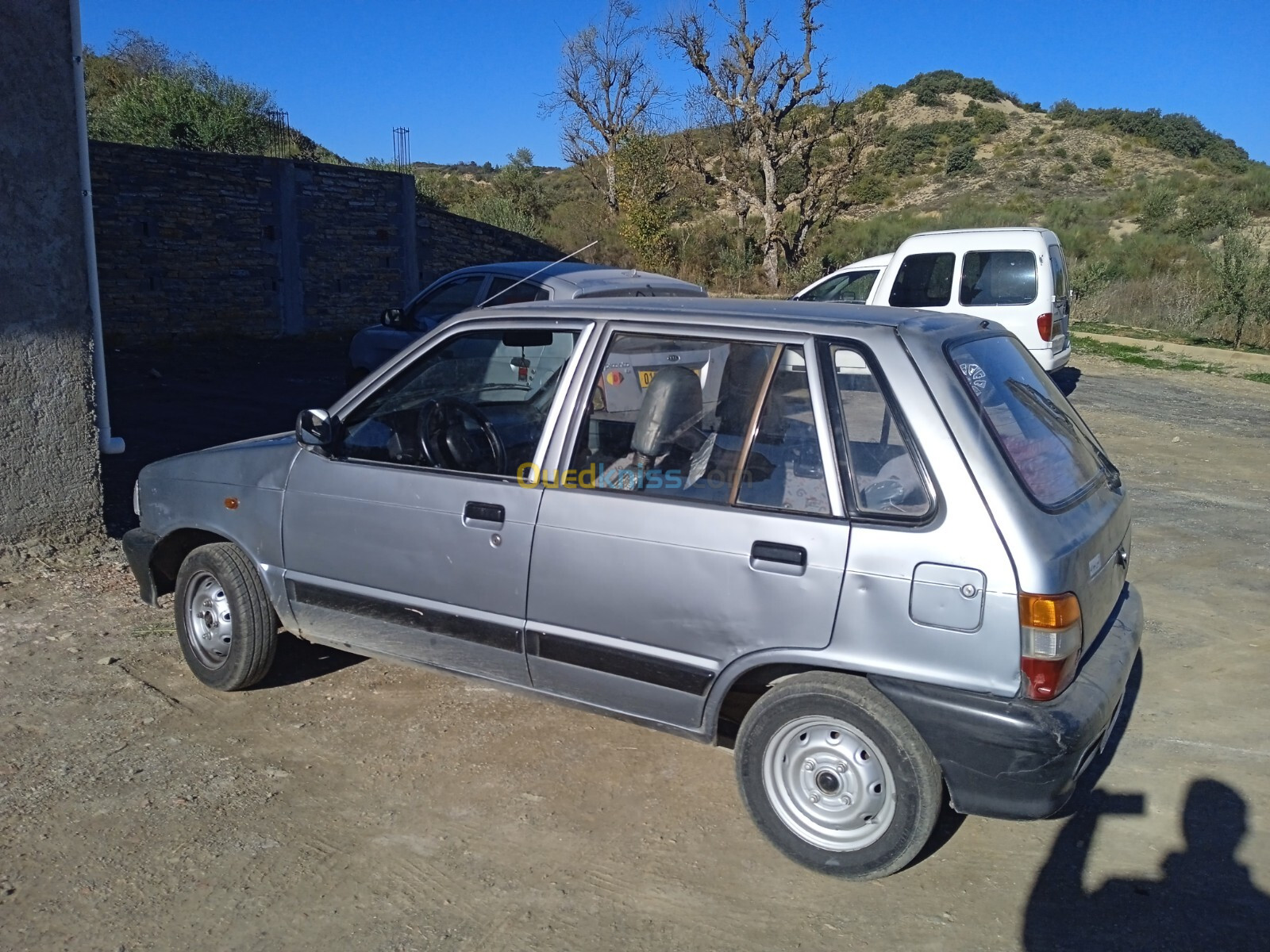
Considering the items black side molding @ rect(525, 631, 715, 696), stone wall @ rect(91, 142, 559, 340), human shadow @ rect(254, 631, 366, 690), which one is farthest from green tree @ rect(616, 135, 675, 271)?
black side molding @ rect(525, 631, 715, 696)

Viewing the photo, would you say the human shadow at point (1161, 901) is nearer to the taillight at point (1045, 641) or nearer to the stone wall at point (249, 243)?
the taillight at point (1045, 641)

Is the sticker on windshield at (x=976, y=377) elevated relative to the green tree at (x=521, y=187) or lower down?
lower down

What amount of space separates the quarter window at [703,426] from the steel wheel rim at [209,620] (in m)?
1.90

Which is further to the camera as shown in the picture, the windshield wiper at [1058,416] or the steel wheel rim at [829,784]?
the windshield wiper at [1058,416]

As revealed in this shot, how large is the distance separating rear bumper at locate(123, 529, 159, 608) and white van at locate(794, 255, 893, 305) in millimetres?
9451

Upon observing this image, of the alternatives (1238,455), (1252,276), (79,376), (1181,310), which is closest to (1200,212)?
(1181,310)

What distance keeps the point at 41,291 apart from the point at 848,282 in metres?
9.41

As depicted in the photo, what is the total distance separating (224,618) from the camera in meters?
4.75

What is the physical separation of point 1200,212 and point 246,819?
3815 cm

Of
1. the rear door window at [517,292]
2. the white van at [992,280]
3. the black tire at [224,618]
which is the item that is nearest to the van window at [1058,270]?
the white van at [992,280]

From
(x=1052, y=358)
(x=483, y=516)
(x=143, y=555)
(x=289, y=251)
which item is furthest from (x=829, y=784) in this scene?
(x=289, y=251)

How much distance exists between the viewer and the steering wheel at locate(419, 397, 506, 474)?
4070mm

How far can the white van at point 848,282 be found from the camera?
517 inches

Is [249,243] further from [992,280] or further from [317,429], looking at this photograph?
[317,429]
